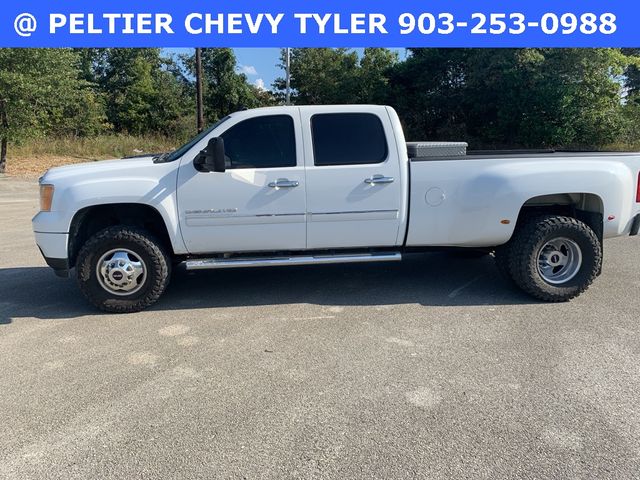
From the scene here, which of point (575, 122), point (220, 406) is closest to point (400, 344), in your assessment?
point (220, 406)

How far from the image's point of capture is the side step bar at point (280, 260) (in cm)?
539

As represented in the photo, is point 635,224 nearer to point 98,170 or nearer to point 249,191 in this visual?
point 249,191

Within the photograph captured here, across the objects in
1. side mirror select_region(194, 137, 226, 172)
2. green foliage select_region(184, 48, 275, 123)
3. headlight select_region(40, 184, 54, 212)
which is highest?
green foliage select_region(184, 48, 275, 123)

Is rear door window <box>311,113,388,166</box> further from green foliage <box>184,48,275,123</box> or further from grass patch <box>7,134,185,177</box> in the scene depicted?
green foliage <box>184,48,275,123</box>

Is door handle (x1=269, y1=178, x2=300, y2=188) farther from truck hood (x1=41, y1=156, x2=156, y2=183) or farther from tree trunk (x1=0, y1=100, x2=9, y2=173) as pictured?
tree trunk (x1=0, y1=100, x2=9, y2=173)

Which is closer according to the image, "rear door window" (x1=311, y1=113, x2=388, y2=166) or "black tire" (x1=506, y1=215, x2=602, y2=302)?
"rear door window" (x1=311, y1=113, x2=388, y2=166)

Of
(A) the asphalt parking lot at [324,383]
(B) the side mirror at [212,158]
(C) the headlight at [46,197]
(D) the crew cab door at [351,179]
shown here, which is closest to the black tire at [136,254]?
(A) the asphalt parking lot at [324,383]

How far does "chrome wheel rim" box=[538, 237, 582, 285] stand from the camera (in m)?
5.68

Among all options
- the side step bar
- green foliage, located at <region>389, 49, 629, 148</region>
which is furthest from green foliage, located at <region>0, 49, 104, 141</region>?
green foliage, located at <region>389, 49, 629, 148</region>

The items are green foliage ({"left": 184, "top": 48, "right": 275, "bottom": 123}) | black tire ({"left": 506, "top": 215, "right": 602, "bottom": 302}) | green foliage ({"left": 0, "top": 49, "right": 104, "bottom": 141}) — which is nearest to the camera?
black tire ({"left": 506, "top": 215, "right": 602, "bottom": 302})

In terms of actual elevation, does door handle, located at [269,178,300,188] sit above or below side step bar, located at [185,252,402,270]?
above

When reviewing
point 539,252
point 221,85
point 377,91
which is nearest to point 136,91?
point 221,85

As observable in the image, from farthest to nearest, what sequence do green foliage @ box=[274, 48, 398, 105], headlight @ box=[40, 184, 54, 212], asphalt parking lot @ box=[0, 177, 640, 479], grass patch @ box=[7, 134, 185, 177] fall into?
green foliage @ box=[274, 48, 398, 105], grass patch @ box=[7, 134, 185, 177], headlight @ box=[40, 184, 54, 212], asphalt parking lot @ box=[0, 177, 640, 479]

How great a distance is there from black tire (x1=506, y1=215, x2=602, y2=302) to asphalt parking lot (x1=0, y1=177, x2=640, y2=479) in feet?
0.64
